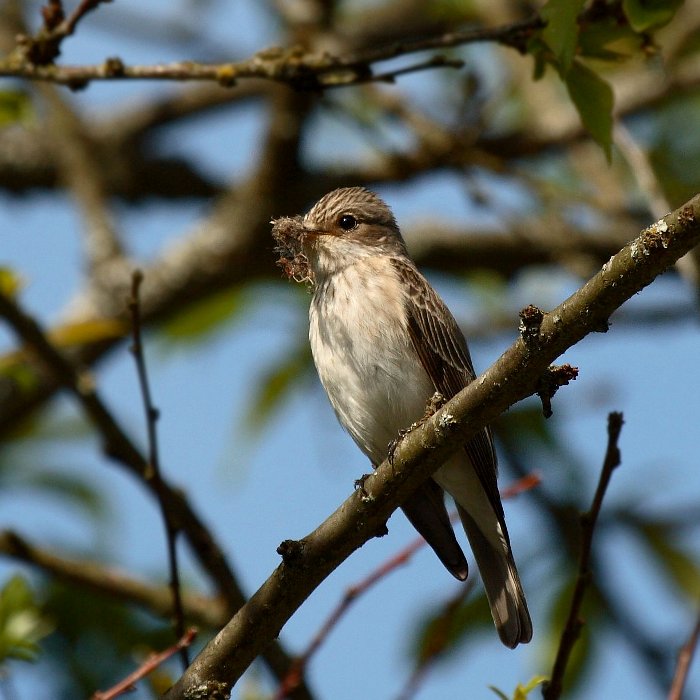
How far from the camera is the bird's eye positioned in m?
5.78

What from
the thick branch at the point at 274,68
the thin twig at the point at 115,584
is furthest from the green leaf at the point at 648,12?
the thin twig at the point at 115,584

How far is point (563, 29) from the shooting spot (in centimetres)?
362

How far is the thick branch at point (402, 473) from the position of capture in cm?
294

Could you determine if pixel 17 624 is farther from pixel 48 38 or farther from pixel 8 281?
pixel 48 38

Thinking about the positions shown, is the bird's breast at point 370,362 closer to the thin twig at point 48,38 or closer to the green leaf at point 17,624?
the thin twig at point 48,38

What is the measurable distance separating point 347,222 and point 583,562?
273cm

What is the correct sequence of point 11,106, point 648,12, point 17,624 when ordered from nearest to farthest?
point 17,624
point 648,12
point 11,106

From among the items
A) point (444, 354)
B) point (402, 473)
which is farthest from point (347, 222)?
point (402, 473)

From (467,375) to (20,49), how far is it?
2.32 metres

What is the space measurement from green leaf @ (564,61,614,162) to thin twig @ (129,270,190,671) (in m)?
1.59

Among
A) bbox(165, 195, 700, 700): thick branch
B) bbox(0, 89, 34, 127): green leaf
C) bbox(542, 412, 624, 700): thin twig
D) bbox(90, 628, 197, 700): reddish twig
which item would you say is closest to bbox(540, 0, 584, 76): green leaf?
bbox(165, 195, 700, 700): thick branch

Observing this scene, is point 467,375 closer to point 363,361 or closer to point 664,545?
point 363,361

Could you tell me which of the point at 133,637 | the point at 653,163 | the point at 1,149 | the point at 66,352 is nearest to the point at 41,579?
the point at 133,637

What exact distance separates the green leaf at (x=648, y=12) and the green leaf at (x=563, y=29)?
0.29m
